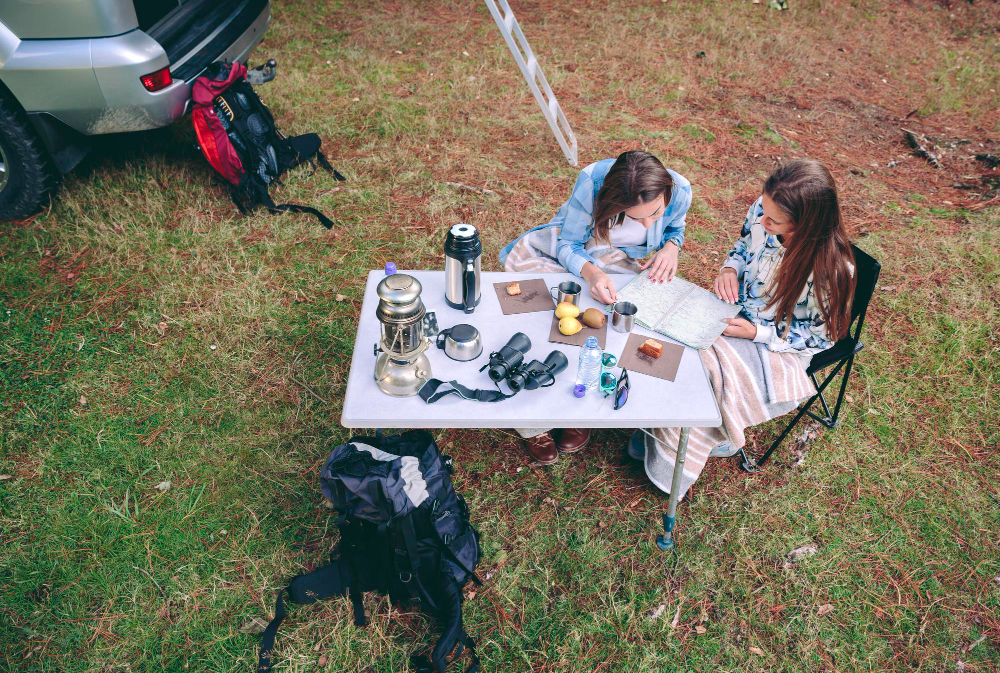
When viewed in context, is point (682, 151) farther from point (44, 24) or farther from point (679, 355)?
point (44, 24)

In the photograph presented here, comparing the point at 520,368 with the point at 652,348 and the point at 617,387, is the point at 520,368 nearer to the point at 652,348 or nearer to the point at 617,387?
the point at 617,387

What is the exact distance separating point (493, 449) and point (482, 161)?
2774 mm

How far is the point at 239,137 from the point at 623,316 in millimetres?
3196

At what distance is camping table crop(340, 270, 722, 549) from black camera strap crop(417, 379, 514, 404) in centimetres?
2

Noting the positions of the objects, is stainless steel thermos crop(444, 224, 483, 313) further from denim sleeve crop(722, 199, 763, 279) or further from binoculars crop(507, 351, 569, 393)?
denim sleeve crop(722, 199, 763, 279)

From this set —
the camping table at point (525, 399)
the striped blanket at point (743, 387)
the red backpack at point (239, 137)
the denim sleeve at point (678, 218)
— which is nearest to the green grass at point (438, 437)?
the red backpack at point (239, 137)

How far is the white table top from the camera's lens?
2.25 m

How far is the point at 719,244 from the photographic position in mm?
4488

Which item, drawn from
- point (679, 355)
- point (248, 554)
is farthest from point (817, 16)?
point (248, 554)

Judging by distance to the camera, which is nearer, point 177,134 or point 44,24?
point 44,24

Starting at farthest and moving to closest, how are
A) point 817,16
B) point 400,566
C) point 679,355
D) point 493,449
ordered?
point 817,16 → point 493,449 → point 679,355 → point 400,566

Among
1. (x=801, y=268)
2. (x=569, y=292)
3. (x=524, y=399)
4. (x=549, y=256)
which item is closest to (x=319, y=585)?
(x=524, y=399)

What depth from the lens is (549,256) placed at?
10.9ft

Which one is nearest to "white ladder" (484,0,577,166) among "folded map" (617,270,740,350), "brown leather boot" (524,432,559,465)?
"folded map" (617,270,740,350)
